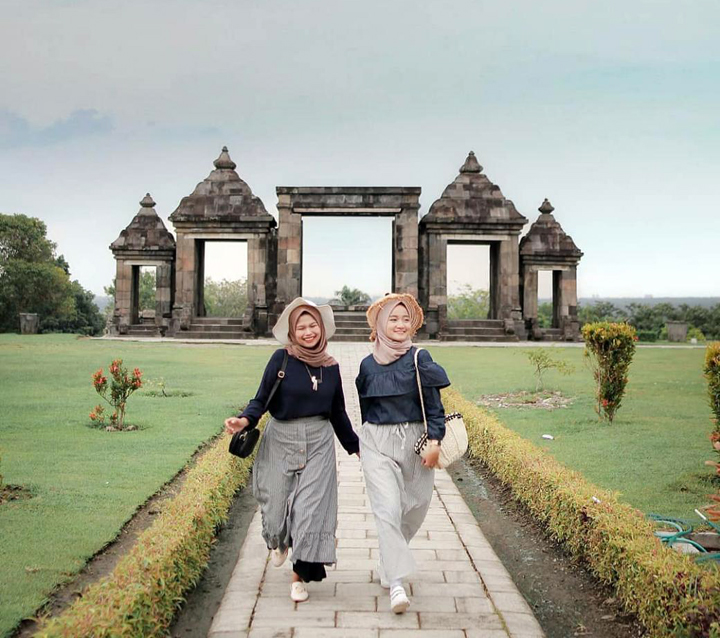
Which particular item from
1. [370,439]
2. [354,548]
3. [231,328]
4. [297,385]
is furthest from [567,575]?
[231,328]

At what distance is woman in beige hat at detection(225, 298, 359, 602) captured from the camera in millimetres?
4160

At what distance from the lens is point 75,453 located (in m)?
→ 7.57

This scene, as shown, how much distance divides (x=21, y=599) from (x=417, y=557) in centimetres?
249

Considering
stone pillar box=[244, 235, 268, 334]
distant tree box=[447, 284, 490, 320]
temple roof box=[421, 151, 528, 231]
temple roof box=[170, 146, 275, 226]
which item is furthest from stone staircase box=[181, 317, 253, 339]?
distant tree box=[447, 284, 490, 320]

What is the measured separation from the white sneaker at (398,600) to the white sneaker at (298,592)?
53cm

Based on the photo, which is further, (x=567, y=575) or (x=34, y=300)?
(x=34, y=300)

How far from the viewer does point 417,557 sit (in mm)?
4965

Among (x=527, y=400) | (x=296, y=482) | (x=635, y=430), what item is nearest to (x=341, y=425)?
(x=296, y=482)

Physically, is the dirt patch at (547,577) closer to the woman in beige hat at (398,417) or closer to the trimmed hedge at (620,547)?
the trimmed hedge at (620,547)

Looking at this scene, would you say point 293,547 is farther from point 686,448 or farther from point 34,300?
point 34,300

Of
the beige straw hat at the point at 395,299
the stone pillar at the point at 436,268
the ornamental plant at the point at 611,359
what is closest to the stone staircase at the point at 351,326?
the stone pillar at the point at 436,268

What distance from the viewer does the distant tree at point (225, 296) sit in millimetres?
81438

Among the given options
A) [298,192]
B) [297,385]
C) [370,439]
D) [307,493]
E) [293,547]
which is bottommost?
[293,547]

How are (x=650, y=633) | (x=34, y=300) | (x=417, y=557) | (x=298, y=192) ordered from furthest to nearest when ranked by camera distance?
(x=34, y=300) → (x=298, y=192) → (x=417, y=557) → (x=650, y=633)
